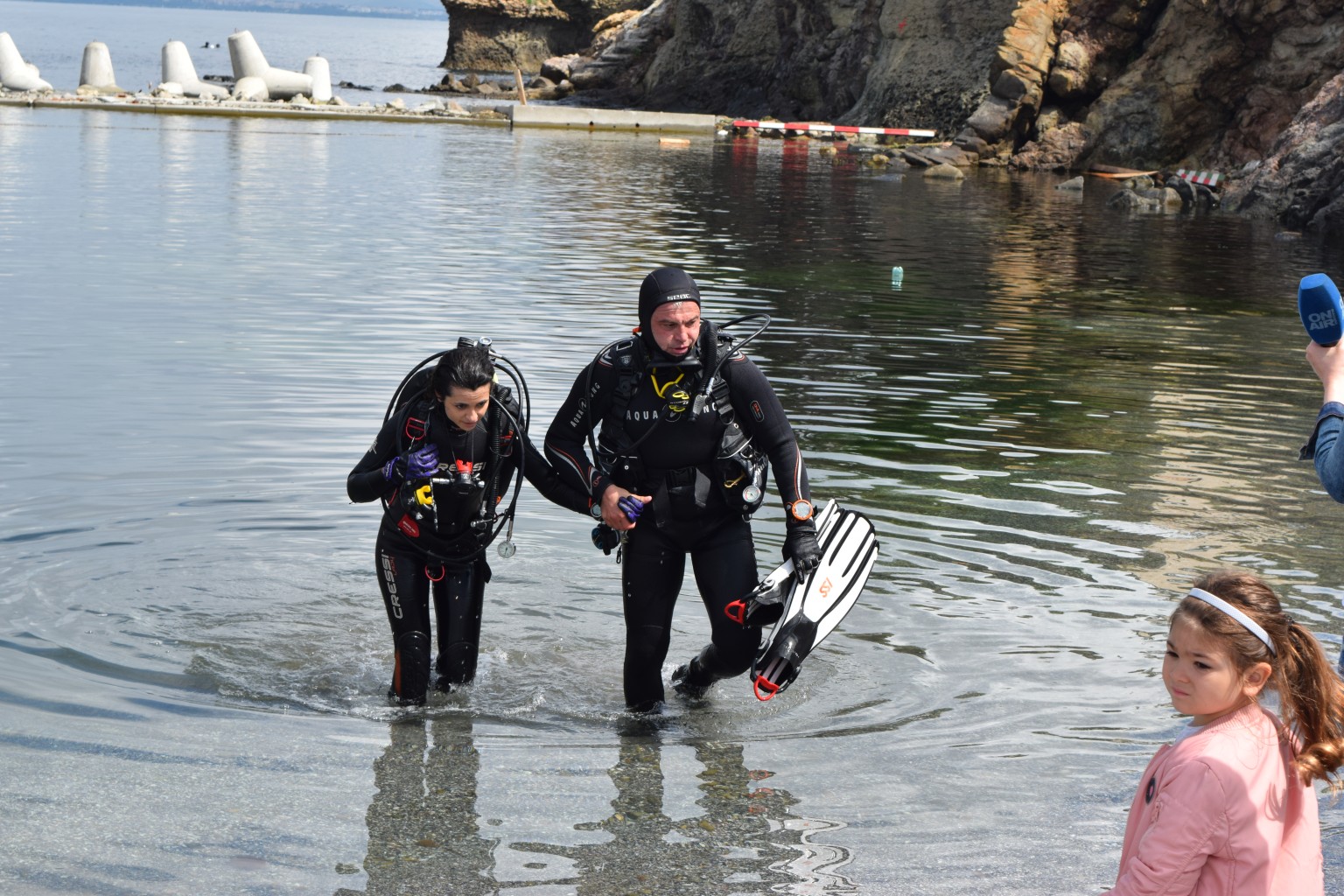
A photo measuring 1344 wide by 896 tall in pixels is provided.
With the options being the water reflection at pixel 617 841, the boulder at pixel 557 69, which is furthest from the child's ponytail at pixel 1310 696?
the boulder at pixel 557 69

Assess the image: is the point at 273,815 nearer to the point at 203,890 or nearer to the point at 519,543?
the point at 203,890

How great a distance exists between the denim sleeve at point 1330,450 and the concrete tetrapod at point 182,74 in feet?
179

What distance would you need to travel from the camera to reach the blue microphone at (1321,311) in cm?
339

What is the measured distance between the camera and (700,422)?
18.0 feet

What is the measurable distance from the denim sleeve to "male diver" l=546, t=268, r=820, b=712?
92.6 inches

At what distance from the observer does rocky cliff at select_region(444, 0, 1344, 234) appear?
32.3 metres

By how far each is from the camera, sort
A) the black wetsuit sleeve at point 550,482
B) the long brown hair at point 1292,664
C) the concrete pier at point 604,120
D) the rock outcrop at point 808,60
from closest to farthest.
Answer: the long brown hair at point 1292,664 → the black wetsuit sleeve at point 550,482 → the rock outcrop at point 808,60 → the concrete pier at point 604,120

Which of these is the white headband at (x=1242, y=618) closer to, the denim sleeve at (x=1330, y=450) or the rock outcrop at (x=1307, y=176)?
the denim sleeve at (x=1330, y=450)

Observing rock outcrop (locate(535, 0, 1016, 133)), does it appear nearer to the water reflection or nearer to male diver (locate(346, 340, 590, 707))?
male diver (locate(346, 340, 590, 707))

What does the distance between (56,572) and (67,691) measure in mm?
1629

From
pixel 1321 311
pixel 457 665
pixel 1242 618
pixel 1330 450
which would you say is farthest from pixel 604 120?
pixel 1242 618

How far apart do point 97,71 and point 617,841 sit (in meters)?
56.1

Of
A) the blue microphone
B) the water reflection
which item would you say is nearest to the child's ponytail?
the blue microphone

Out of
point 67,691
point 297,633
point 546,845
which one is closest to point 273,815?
point 546,845
